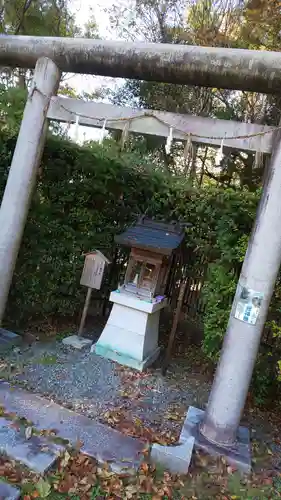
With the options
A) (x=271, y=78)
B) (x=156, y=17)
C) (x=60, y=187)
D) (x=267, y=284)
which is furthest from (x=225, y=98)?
(x=267, y=284)

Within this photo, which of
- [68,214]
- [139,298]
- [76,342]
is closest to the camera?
[139,298]

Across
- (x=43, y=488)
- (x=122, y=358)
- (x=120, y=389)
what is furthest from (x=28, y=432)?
(x=122, y=358)

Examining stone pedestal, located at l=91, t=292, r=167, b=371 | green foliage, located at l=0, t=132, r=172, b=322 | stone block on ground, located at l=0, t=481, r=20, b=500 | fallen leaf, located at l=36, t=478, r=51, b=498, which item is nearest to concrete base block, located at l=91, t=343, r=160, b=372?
stone pedestal, located at l=91, t=292, r=167, b=371

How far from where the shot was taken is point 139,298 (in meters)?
4.98

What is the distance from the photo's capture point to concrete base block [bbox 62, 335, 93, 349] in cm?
529

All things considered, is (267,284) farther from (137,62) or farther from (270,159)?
(137,62)

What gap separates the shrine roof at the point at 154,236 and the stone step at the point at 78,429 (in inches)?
84.1

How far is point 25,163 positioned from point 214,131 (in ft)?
7.32

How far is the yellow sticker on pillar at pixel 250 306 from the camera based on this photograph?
3297mm

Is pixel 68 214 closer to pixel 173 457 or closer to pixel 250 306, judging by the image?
pixel 250 306

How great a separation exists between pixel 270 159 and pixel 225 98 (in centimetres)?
956

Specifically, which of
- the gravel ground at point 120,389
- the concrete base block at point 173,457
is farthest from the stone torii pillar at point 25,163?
the concrete base block at point 173,457

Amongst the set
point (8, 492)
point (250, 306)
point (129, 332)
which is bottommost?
point (8, 492)

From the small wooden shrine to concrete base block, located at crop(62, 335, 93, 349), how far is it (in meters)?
0.21
